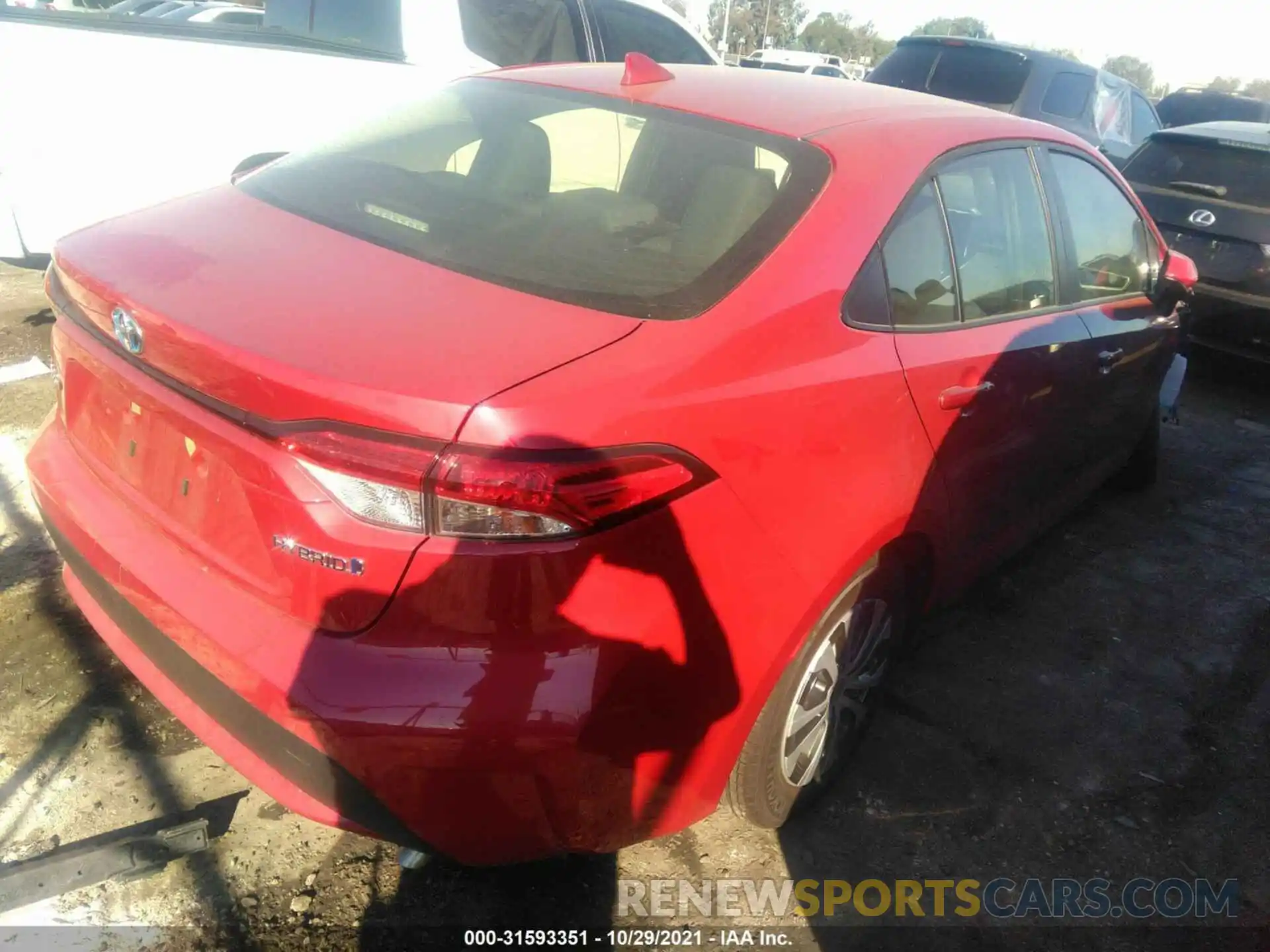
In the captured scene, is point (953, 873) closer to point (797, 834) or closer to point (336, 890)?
point (797, 834)

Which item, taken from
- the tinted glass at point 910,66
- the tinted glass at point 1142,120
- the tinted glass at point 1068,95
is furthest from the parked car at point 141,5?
the tinted glass at point 1142,120

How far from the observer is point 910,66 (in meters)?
9.71

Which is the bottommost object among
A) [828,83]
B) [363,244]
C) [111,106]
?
[111,106]

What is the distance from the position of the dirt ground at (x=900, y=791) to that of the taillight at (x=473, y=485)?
104cm

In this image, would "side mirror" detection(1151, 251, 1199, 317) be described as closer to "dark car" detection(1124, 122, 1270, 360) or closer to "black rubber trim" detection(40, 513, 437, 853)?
"dark car" detection(1124, 122, 1270, 360)

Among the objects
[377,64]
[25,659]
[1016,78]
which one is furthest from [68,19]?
[1016,78]

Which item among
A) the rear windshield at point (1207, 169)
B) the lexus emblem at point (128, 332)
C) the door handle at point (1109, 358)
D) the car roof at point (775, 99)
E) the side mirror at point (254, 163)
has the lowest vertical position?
the door handle at point (1109, 358)

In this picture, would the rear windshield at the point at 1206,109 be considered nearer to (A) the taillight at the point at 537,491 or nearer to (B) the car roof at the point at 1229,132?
(B) the car roof at the point at 1229,132

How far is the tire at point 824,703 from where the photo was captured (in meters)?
2.24

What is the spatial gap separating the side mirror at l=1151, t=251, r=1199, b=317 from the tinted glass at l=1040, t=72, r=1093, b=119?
6007 mm

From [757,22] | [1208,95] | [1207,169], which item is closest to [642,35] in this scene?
[1207,169]

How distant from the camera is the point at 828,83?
9.69 ft

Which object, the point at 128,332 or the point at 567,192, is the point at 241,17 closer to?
the point at 567,192

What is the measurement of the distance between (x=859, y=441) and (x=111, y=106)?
13.3 ft
